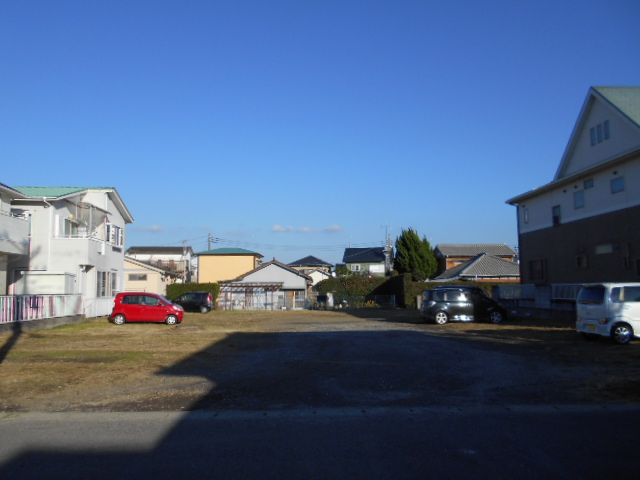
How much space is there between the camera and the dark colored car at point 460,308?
24062 mm

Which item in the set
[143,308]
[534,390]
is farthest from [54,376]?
[143,308]

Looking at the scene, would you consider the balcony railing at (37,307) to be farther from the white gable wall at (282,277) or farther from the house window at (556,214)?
the white gable wall at (282,277)

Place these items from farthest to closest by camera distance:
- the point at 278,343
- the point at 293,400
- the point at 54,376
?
the point at 278,343
the point at 54,376
the point at 293,400

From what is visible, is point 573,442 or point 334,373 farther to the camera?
point 334,373

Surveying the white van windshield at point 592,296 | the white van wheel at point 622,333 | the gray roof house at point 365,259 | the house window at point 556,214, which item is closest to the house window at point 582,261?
the house window at point 556,214

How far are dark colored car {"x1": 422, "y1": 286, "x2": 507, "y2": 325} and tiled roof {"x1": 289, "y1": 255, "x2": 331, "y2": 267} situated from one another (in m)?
72.0

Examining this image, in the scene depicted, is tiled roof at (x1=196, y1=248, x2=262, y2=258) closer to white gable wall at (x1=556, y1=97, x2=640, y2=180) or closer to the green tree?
the green tree

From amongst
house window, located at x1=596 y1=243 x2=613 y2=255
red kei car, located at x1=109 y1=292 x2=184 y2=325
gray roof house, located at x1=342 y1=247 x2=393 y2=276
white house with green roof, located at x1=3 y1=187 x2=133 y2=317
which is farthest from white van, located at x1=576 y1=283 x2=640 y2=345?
gray roof house, located at x1=342 y1=247 x2=393 y2=276

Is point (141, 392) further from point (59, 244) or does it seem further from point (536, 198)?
point (536, 198)

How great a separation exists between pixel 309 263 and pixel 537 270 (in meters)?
72.0

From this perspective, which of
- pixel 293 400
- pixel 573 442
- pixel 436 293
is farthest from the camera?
pixel 436 293

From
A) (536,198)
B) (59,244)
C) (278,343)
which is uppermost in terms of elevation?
(536,198)

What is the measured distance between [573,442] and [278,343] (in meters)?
11.9

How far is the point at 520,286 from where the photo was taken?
95.4ft
